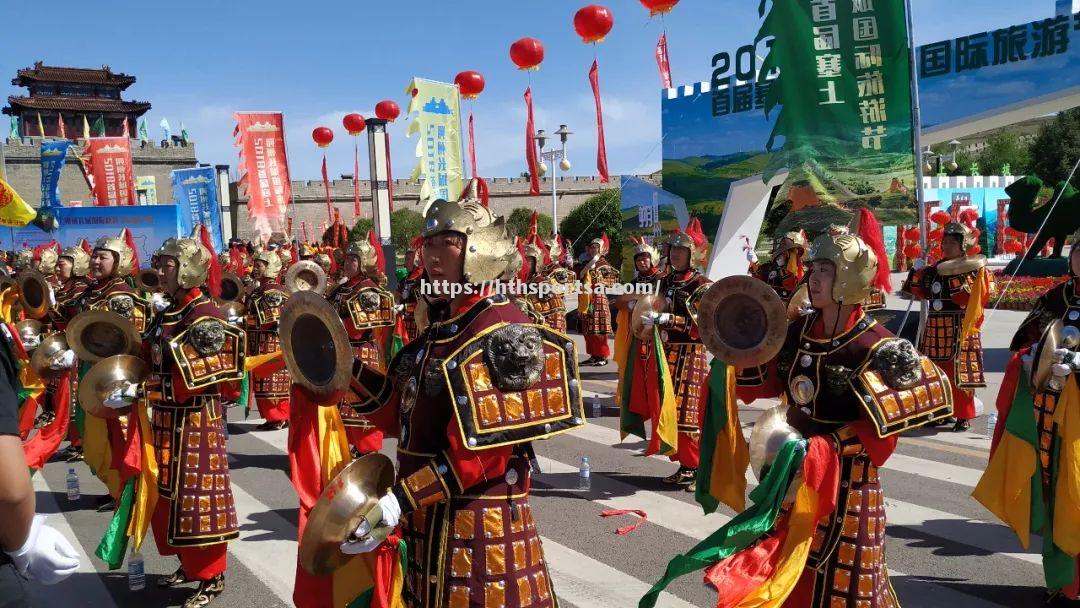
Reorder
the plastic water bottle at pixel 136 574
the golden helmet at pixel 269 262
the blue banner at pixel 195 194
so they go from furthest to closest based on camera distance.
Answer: the blue banner at pixel 195 194, the golden helmet at pixel 269 262, the plastic water bottle at pixel 136 574

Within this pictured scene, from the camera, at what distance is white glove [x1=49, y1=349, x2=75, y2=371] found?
6.57 metres

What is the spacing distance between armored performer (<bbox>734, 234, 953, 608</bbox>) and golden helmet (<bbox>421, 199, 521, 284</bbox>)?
153 centimetres

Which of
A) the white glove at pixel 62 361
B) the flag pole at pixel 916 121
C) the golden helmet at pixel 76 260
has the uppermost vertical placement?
the flag pole at pixel 916 121

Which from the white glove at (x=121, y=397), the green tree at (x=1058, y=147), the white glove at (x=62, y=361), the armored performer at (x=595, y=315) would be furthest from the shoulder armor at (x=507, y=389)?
the green tree at (x=1058, y=147)

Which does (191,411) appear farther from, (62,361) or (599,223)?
(599,223)

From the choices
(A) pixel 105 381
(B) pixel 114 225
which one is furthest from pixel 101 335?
(B) pixel 114 225

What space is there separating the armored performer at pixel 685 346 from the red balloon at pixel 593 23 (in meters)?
7.16

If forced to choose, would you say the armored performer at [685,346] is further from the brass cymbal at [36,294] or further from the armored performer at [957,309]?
the brass cymbal at [36,294]

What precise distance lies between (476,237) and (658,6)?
10.7 meters

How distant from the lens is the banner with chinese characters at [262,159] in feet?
65.1

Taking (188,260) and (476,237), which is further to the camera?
(188,260)

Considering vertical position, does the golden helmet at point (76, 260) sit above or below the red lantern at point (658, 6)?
below

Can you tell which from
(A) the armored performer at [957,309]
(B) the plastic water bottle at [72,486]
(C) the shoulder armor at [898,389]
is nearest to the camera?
(C) the shoulder armor at [898,389]

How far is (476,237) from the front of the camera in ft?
9.63
